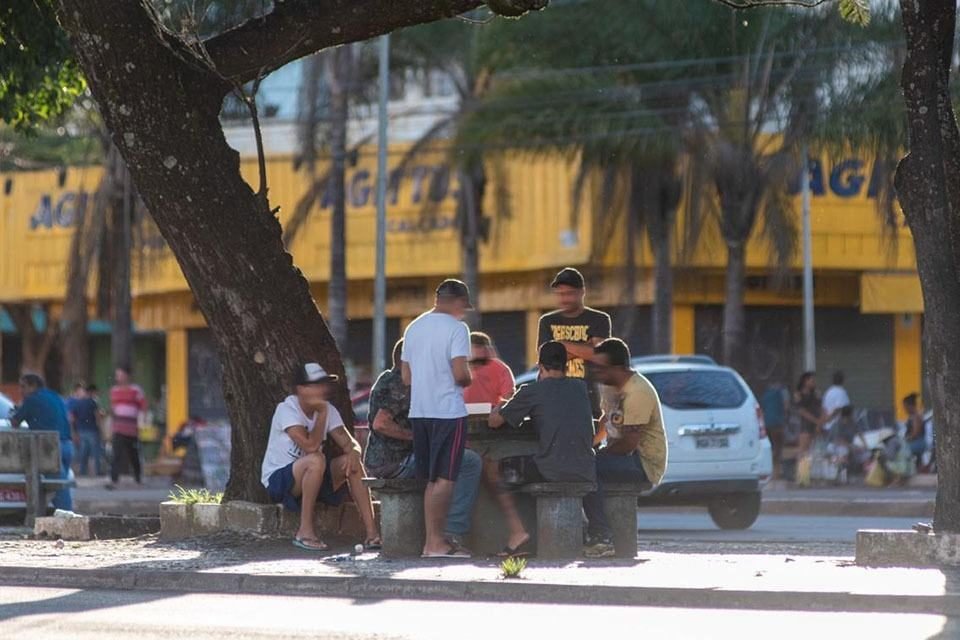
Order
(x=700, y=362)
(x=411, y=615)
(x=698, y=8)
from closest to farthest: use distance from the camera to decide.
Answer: (x=411, y=615)
(x=700, y=362)
(x=698, y=8)

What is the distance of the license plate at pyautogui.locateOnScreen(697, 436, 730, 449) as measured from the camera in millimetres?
19719

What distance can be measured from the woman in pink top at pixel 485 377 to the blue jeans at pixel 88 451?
19.2 m

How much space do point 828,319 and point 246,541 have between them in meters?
25.5

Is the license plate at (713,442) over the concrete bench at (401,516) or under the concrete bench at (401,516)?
over

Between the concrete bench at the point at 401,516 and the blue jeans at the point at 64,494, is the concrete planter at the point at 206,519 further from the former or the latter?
the blue jeans at the point at 64,494

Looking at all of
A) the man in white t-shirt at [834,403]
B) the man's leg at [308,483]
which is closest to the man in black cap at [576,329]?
the man's leg at [308,483]

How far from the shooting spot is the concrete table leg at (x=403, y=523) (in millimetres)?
13070

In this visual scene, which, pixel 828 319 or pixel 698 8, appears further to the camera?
pixel 828 319

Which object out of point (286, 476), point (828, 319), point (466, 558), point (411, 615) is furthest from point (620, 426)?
point (828, 319)

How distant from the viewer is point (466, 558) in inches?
502

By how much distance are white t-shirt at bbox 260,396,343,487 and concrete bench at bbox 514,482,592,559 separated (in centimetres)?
183

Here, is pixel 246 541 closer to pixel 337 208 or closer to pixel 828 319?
pixel 337 208

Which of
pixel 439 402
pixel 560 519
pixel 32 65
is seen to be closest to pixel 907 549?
pixel 560 519

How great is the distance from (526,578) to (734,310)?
21127 mm
